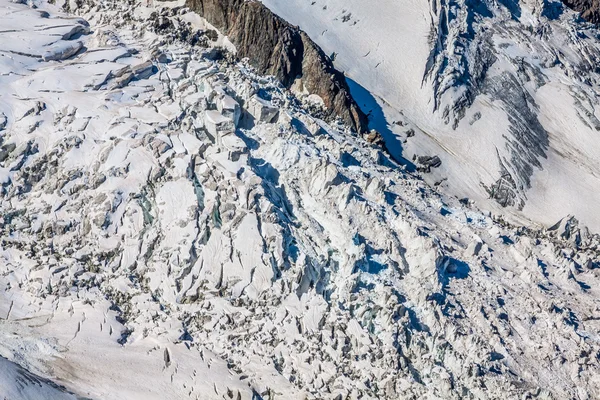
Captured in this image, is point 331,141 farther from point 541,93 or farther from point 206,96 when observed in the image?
point 541,93

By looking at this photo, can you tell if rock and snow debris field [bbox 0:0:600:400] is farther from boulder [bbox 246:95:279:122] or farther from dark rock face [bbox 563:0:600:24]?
dark rock face [bbox 563:0:600:24]

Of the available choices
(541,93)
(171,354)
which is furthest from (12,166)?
(541,93)

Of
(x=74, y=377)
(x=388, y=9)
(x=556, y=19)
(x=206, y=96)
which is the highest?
(x=556, y=19)

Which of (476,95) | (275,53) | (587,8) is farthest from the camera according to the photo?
(587,8)

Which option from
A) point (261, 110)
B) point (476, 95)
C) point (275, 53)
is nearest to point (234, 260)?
point (261, 110)

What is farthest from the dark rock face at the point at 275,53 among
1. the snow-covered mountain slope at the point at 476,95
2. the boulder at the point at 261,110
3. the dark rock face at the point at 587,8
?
the dark rock face at the point at 587,8

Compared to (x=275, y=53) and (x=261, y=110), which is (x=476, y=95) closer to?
(x=275, y=53)

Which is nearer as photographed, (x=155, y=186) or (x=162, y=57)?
(x=155, y=186)
